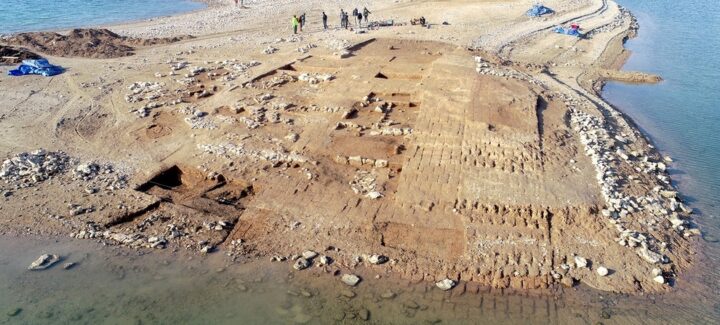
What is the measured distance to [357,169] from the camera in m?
12.4

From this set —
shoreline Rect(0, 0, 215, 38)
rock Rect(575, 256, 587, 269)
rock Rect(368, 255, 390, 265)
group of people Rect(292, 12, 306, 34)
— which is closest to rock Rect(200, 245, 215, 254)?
rock Rect(368, 255, 390, 265)

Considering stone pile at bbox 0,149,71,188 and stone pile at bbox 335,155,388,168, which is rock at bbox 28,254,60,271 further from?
stone pile at bbox 335,155,388,168

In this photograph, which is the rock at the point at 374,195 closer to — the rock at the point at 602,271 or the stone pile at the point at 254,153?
the stone pile at the point at 254,153

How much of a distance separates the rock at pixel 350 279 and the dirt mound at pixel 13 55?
19693mm

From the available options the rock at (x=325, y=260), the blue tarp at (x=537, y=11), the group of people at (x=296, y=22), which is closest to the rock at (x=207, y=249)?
the rock at (x=325, y=260)

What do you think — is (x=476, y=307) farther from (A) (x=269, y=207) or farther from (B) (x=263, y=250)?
(A) (x=269, y=207)

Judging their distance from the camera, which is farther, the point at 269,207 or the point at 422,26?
the point at 422,26

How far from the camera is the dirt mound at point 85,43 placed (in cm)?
2238

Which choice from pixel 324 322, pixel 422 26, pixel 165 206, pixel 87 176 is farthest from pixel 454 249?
pixel 422 26

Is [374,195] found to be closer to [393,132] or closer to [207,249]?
[393,132]

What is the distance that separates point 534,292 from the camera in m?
8.86

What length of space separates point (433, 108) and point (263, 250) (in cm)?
723

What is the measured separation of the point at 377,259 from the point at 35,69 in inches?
699

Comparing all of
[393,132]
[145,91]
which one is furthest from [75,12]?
[393,132]
